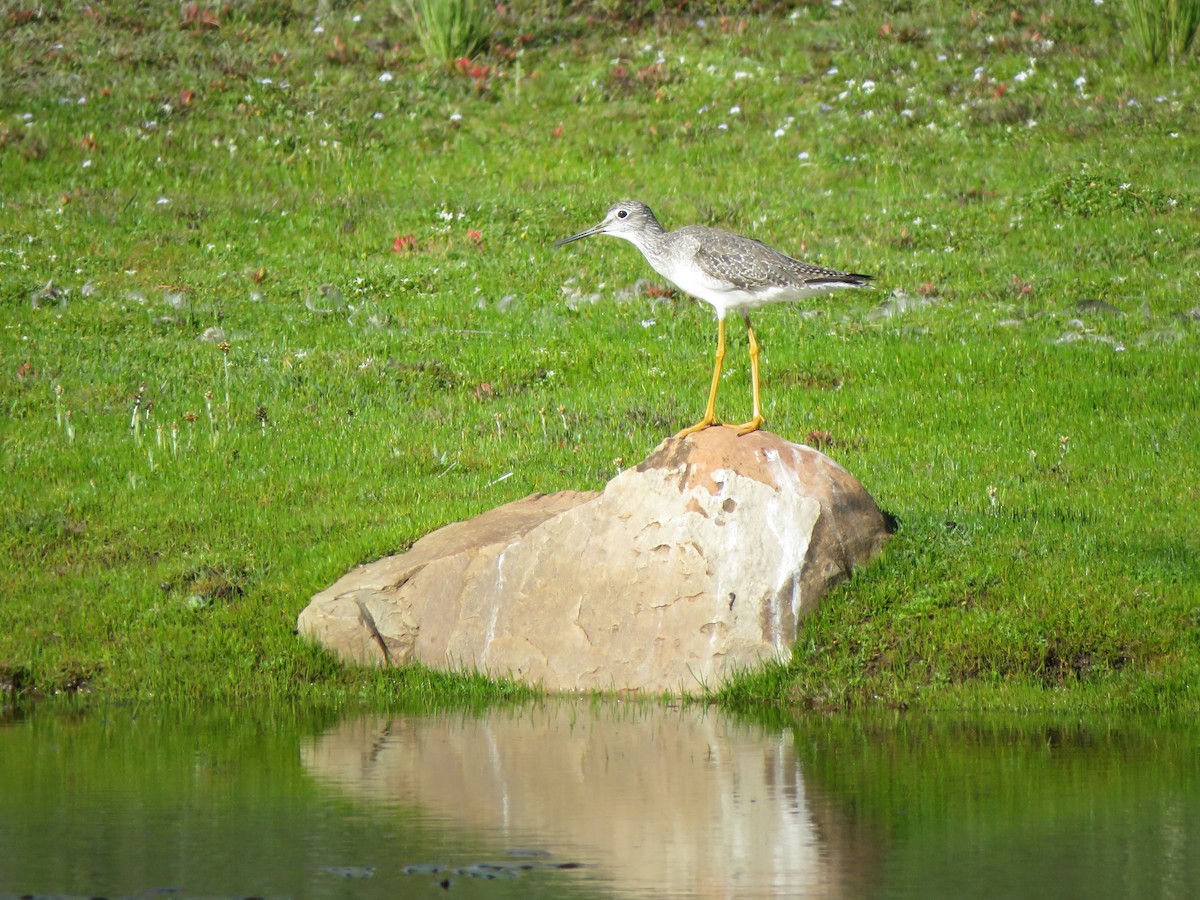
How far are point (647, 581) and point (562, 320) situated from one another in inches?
378

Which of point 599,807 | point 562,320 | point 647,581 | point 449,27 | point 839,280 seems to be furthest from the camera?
point 449,27

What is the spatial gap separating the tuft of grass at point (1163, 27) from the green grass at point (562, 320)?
829 millimetres

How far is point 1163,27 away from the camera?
30953 mm

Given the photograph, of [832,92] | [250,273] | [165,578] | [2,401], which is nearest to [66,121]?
[250,273]

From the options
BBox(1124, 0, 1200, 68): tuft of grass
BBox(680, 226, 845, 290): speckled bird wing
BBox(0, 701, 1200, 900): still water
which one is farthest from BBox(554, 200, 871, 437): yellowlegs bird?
BBox(1124, 0, 1200, 68): tuft of grass

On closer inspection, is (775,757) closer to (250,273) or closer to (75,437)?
(75,437)

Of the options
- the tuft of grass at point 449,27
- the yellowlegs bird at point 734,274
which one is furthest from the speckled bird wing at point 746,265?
the tuft of grass at point 449,27

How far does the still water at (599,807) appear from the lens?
7648 mm

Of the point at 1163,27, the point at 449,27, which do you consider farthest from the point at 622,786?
the point at 1163,27

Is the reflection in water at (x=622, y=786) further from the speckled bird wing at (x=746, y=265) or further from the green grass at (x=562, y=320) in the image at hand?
the speckled bird wing at (x=746, y=265)

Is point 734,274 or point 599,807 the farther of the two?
point 734,274

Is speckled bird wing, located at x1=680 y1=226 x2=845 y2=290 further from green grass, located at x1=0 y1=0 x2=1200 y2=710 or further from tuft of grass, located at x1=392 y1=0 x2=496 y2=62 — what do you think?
tuft of grass, located at x1=392 y1=0 x2=496 y2=62

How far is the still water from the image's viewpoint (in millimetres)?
7648

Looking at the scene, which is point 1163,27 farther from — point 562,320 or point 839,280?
point 839,280
